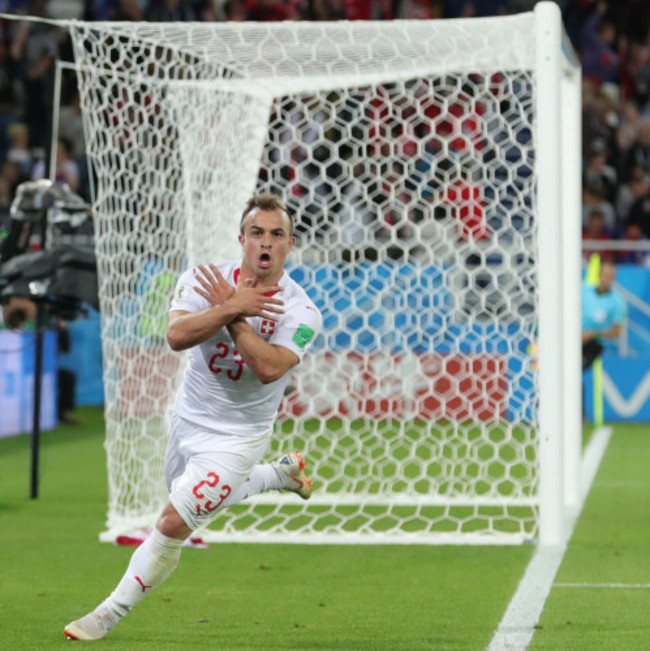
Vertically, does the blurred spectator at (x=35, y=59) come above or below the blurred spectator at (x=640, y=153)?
above

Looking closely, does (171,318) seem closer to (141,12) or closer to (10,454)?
(10,454)

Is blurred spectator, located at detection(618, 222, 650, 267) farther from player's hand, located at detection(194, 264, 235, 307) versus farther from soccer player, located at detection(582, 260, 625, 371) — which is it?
player's hand, located at detection(194, 264, 235, 307)

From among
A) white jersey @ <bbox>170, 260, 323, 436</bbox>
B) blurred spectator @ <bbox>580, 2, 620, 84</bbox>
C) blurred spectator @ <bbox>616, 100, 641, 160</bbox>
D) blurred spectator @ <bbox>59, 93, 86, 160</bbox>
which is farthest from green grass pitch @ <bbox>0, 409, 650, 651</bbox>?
blurred spectator @ <bbox>580, 2, 620, 84</bbox>

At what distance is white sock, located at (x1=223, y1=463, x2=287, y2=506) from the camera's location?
5.94 m

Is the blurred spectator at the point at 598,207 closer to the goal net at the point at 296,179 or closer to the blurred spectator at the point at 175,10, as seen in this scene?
the blurred spectator at the point at 175,10

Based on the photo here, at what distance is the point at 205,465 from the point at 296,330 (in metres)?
0.62

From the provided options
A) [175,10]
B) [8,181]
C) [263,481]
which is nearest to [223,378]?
[263,481]

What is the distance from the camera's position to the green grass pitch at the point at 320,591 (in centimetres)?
566

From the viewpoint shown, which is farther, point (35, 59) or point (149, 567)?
point (35, 59)

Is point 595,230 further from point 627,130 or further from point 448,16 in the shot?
point 448,16

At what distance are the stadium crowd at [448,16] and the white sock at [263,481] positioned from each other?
38.4ft

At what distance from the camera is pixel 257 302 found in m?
5.23

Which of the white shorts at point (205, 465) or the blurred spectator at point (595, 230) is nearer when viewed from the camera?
the white shorts at point (205, 465)

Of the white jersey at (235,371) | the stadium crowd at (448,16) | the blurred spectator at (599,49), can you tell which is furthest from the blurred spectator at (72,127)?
the white jersey at (235,371)
